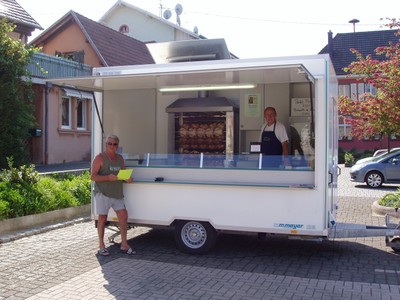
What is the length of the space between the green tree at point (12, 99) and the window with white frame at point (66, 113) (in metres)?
9.21

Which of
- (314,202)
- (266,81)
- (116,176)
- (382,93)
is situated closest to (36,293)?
(116,176)

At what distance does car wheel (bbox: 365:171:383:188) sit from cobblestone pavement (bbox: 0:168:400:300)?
29.1 feet

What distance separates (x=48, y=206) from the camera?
862cm

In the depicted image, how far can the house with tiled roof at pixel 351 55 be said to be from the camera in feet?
106

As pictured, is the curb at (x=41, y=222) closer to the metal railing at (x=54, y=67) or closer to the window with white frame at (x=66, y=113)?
the metal railing at (x=54, y=67)

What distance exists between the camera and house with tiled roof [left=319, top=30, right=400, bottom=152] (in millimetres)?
32219

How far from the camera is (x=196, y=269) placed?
238 inches

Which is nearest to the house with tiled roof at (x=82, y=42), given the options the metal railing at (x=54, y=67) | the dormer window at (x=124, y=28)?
the metal railing at (x=54, y=67)

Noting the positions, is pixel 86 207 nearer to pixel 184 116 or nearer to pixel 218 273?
pixel 184 116

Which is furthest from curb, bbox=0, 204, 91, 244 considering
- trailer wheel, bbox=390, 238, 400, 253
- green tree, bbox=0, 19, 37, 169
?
trailer wheel, bbox=390, 238, 400, 253

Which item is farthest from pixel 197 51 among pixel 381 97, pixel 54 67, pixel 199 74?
pixel 54 67

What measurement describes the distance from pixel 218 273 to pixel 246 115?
3.26 meters

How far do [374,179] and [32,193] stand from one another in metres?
11.8

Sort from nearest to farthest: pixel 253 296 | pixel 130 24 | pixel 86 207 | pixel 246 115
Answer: pixel 253 296 < pixel 246 115 < pixel 86 207 < pixel 130 24
